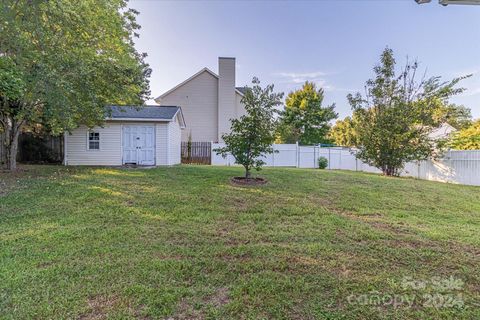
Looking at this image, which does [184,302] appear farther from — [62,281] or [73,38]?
[73,38]

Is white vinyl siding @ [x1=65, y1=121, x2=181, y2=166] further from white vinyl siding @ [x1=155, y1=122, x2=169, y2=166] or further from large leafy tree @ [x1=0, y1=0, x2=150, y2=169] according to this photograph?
large leafy tree @ [x1=0, y1=0, x2=150, y2=169]

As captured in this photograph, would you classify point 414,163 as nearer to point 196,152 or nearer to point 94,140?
point 196,152

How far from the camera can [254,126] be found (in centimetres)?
748

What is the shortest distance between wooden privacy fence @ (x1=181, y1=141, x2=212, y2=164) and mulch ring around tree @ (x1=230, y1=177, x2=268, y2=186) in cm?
916

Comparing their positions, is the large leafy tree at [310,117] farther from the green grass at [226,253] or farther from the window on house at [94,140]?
the green grass at [226,253]

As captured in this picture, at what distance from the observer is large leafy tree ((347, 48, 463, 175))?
11516 millimetres

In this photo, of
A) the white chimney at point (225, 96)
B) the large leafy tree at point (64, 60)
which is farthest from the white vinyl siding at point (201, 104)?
the large leafy tree at point (64, 60)

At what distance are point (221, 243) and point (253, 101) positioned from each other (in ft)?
15.7

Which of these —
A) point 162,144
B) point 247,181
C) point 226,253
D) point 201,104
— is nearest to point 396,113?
point 247,181

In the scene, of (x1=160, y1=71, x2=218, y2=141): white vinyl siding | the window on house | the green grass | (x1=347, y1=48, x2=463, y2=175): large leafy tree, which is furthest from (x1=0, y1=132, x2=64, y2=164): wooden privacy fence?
(x1=347, y1=48, x2=463, y2=175): large leafy tree

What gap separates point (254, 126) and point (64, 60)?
619 centimetres

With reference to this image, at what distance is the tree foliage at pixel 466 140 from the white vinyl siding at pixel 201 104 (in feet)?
47.8

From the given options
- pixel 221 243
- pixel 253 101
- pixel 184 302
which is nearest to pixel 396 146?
pixel 253 101

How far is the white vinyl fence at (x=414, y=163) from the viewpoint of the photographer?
991 centimetres
